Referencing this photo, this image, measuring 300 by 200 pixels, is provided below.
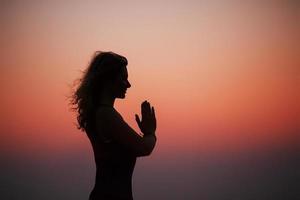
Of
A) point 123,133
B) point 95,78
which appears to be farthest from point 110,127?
point 95,78

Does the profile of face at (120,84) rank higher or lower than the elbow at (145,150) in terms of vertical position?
higher

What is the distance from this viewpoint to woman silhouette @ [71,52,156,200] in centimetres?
85

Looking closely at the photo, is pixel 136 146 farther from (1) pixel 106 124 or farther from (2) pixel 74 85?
(2) pixel 74 85

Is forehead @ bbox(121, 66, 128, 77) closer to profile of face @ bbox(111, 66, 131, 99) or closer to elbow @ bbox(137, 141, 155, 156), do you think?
profile of face @ bbox(111, 66, 131, 99)

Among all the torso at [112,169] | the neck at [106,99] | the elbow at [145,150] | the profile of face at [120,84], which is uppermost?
the profile of face at [120,84]

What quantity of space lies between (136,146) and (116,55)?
23 cm

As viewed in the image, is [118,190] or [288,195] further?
[288,195]

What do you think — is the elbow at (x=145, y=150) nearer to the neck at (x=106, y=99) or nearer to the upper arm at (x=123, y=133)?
the upper arm at (x=123, y=133)

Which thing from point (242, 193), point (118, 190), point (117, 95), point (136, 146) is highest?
point (117, 95)

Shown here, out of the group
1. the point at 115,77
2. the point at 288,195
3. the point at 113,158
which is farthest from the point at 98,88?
the point at 288,195

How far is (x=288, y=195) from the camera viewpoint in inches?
206

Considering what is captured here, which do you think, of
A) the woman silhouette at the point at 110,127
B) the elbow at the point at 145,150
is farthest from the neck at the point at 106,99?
the elbow at the point at 145,150

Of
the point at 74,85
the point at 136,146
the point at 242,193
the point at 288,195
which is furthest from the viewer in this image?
the point at 242,193

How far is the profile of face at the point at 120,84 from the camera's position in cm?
92
